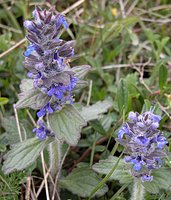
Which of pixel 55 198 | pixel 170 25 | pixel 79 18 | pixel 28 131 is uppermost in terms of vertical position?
pixel 79 18

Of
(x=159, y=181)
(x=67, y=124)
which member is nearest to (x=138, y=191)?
(x=159, y=181)

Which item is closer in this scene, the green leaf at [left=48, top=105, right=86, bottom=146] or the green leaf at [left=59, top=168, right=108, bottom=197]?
the green leaf at [left=48, top=105, right=86, bottom=146]

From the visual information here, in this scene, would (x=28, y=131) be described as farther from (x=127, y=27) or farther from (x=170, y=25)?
(x=170, y=25)

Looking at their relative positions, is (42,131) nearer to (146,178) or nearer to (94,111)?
(94,111)

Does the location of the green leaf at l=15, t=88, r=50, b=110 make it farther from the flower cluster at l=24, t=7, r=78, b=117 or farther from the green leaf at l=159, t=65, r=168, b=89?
the green leaf at l=159, t=65, r=168, b=89

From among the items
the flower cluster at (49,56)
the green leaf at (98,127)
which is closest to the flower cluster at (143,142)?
the flower cluster at (49,56)

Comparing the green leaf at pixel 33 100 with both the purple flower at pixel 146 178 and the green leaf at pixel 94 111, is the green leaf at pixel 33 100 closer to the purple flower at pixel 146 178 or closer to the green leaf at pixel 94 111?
the green leaf at pixel 94 111

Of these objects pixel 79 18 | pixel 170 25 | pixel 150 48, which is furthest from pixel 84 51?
pixel 170 25

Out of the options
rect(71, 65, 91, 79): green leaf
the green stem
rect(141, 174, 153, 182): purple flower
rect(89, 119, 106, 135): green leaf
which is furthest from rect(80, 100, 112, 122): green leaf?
rect(141, 174, 153, 182): purple flower
